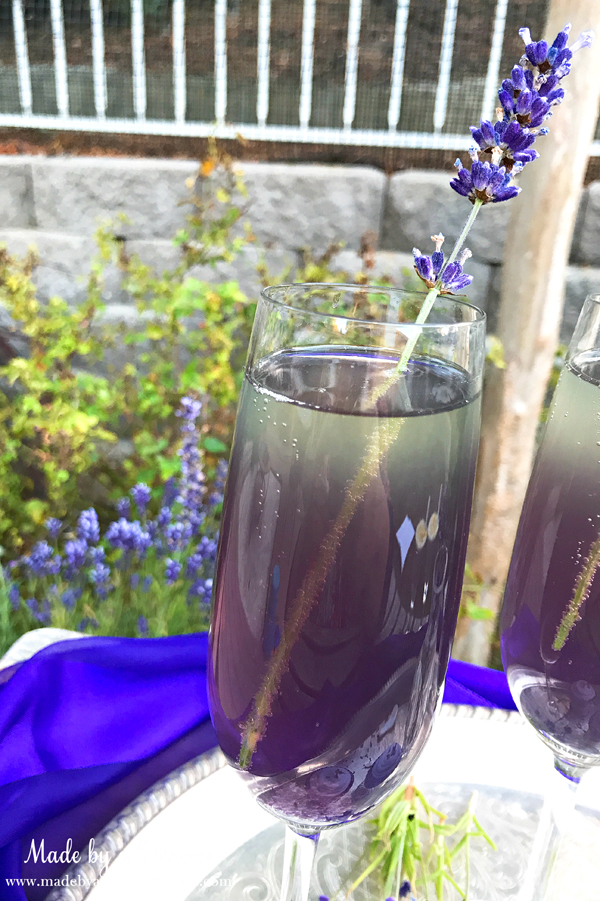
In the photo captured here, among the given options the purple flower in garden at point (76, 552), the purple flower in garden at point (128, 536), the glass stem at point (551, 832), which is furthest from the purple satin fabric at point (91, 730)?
the purple flower in garden at point (76, 552)

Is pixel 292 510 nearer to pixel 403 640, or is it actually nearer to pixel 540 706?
pixel 403 640

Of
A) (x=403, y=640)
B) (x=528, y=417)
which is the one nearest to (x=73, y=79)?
(x=528, y=417)

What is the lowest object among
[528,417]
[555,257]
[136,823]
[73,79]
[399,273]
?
[528,417]

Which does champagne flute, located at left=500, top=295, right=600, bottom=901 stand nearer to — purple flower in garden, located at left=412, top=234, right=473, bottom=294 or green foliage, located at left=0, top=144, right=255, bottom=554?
purple flower in garden, located at left=412, top=234, right=473, bottom=294

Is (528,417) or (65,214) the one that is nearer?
(528,417)

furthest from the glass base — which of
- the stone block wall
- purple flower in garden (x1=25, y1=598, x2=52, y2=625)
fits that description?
the stone block wall

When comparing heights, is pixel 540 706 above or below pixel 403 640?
below
